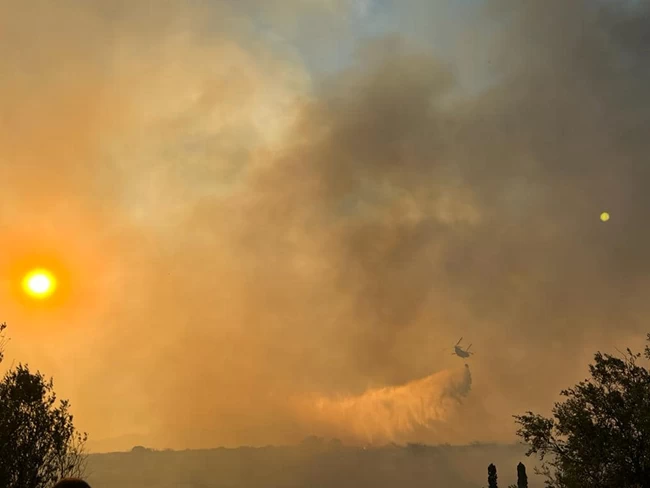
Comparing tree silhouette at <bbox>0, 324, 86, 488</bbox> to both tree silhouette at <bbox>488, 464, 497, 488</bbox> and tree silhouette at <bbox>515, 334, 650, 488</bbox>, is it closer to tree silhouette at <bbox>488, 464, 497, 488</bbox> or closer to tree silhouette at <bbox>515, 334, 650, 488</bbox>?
tree silhouette at <bbox>515, 334, 650, 488</bbox>

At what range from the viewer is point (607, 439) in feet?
106

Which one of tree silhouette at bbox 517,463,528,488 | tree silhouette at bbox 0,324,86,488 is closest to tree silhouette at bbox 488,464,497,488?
tree silhouette at bbox 517,463,528,488

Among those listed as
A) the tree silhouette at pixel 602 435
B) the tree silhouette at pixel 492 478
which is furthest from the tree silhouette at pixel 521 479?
the tree silhouette at pixel 602 435

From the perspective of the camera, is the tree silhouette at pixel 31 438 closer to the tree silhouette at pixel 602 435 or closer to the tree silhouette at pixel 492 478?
the tree silhouette at pixel 602 435

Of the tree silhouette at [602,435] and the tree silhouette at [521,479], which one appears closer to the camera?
the tree silhouette at [602,435]

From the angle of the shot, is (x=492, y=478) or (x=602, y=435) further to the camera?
(x=492, y=478)

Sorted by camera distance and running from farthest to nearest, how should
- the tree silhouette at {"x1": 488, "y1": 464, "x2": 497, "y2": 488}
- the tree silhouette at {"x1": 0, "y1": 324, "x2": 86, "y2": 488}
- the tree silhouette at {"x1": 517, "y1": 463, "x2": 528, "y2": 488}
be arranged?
the tree silhouette at {"x1": 488, "y1": 464, "x2": 497, "y2": 488} < the tree silhouette at {"x1": 517, "y1": 463, "x2": 528, "y2": 488} < the tree silhouette at {"x1": 0, "y1": 324, "x2": 86, "y2": 488}

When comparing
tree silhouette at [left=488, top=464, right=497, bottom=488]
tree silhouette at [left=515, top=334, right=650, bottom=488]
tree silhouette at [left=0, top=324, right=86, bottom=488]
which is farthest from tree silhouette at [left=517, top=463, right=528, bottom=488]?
tree silhouette at [left=0, top=324, right=86, bottom=488]

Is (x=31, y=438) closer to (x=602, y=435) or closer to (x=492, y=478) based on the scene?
(x=602, y=435)

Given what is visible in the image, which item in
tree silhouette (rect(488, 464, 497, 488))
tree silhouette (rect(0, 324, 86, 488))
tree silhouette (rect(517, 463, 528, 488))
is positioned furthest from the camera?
tree silhouette (rect(488, 464, 497, 488))

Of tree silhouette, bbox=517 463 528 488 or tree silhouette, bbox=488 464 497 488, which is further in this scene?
tree silhouette, bbox=488 464 497 488

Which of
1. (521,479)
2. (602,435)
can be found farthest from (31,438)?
(521,479)

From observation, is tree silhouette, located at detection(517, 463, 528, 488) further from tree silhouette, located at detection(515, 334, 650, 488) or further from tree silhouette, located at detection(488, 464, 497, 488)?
tree silhouette, located at detection(515, 334, 650, 488)

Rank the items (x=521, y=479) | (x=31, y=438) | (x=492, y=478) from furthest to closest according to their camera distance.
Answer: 1. (x=492, y=478)
2. (x=521, y=479)
3. (x=31, y=438)
